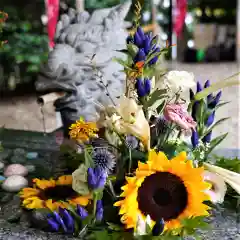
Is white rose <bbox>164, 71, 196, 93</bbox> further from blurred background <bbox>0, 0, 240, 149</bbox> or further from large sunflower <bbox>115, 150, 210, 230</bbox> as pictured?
blurred background <bbox>0, 0, 240, 149</bbox>

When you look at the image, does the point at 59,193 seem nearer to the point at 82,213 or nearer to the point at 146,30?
the point at 82,213

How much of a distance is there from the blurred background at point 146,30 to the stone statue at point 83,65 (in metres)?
0.18

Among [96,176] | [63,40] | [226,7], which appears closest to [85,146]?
[96,176]

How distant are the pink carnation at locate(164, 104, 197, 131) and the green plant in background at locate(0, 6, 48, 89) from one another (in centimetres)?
273

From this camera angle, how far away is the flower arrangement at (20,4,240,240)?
790 mm

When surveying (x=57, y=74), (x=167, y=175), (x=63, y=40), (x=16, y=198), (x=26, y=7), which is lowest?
(x=16, y=198)

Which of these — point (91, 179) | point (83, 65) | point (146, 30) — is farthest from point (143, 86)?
point (146, 30)

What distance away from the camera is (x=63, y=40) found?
1514mm

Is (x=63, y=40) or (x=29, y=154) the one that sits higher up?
(x=63, y=40)

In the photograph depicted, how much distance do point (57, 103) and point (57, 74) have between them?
12 cm

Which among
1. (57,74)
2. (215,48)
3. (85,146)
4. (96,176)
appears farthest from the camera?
(215,48)

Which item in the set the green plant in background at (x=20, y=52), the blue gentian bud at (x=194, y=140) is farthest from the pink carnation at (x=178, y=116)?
the green plant in background at (x=20, y=52)

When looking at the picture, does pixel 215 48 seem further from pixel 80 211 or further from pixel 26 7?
pixel 80 211

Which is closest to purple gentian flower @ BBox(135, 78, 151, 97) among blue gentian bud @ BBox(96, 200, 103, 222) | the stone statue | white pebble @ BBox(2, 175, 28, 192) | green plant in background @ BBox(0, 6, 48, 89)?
blue gentian bud @ BBox(96, 200, 103, 222)
